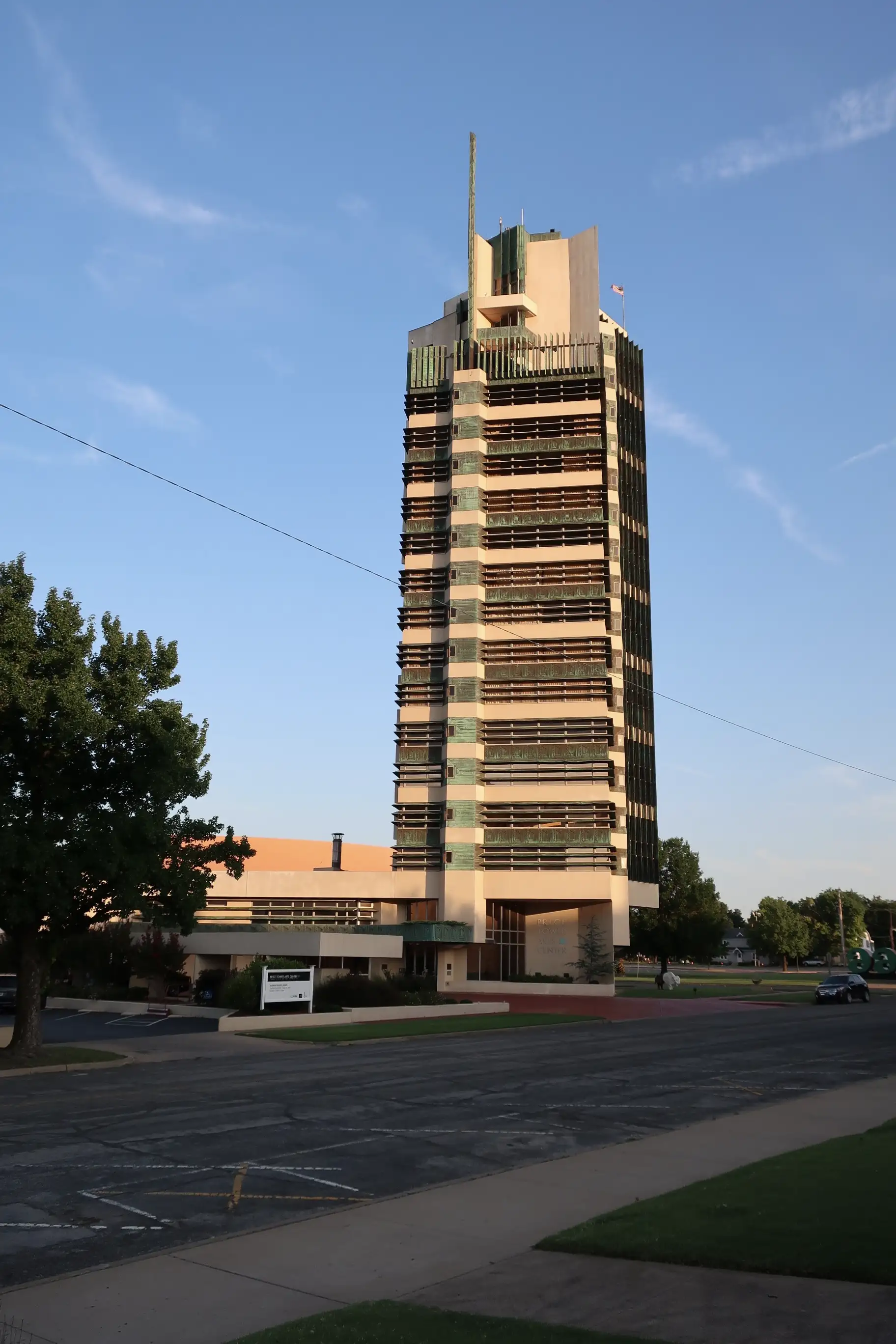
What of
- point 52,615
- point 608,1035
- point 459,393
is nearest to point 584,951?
point 608,1035

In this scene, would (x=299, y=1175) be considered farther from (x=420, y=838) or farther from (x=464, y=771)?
(x=420, y=838)

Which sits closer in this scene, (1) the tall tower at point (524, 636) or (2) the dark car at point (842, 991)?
(2) the dark car at point (842, 991)

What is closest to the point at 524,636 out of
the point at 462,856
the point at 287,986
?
the point at 462,856

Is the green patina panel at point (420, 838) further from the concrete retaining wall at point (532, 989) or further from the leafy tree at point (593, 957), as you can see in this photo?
the leafy tree at point (593, 957)

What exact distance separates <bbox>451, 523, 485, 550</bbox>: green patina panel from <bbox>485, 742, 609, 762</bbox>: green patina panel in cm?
1328

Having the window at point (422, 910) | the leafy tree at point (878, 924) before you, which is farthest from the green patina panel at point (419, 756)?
the leafy tree at point (878, 924)

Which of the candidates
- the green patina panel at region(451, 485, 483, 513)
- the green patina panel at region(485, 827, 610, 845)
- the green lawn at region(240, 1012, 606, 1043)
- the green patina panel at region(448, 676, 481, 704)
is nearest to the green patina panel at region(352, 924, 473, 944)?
the green patina panel at region(485, 827, 610, 845)

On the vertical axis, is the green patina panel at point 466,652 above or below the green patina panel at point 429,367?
below

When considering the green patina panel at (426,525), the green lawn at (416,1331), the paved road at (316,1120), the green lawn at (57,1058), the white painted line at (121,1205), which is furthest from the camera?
the green patina panel at (426,525)

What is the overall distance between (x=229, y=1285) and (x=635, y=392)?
7815cm

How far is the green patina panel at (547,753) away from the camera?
69000 millimetres

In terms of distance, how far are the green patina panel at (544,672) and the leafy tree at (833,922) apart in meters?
75.4

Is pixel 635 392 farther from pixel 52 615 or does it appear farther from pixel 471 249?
pixel 52 615

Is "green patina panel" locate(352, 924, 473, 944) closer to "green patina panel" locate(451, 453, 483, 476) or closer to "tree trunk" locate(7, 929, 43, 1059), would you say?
"green patina panel" locate(451, 453, 483, 476)
